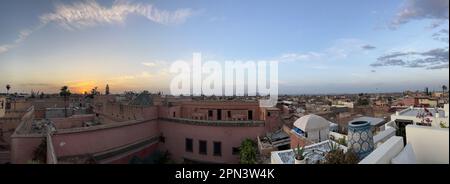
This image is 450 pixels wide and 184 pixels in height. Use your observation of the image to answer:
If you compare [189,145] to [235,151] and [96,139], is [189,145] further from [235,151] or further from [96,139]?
[96,139]

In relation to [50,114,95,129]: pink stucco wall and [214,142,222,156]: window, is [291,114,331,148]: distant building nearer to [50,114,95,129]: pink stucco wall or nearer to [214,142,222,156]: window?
[214,142,222,156]: window

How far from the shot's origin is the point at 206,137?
1277 centimetres

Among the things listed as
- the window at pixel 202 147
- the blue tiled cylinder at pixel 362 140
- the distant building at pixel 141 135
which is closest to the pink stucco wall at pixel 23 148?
the distant building at pixel 141 135

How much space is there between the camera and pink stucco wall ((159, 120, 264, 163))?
12375mm

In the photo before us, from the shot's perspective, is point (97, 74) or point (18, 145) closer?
point (18, 145)

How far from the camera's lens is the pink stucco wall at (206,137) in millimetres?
12375

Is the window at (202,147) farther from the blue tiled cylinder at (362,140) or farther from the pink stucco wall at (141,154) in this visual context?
the blue tiled cylinder at (362,140)

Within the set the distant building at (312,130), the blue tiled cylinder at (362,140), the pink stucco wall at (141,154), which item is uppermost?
the blue tiled cylinder at (362,140)

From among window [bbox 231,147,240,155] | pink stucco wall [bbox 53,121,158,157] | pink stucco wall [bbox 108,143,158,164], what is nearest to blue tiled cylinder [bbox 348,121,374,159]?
pink stucco wall [bbox 53,121,158,157]

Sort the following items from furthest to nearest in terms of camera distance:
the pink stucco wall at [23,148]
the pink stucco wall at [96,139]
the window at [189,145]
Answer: the window at [189,145]
the pink stucco wall at [96,139]
the pink stucco wall at [23,148]
